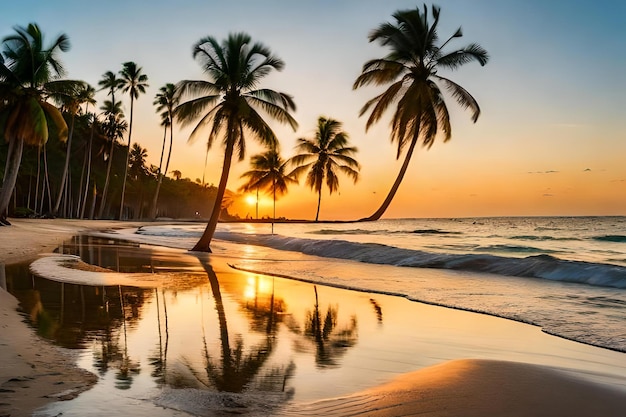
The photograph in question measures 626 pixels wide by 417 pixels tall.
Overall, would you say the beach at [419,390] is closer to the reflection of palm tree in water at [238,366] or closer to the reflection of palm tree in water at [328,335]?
the reflection of palm tree in water at [238,366]

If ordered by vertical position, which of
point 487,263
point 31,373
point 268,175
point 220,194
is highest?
point 268,175

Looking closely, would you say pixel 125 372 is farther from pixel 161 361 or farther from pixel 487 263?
pixel 487 263

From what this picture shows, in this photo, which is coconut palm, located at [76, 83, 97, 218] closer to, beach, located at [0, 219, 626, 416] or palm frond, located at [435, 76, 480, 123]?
palm frond, located at [435, 76, 480, 123]

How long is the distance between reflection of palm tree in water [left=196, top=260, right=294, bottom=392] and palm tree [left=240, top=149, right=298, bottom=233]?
152 ft

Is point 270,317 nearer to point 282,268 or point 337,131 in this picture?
point 282,268

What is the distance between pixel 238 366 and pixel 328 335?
1.80 metres

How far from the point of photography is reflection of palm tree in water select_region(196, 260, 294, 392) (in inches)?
159

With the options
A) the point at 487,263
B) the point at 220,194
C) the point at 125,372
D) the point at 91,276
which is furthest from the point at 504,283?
the point at 220,194

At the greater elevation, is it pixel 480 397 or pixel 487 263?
pixel 487 263

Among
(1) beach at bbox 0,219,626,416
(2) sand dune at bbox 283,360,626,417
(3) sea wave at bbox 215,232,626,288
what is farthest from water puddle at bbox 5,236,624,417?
(3) sea wave at bbox 215,232,626,288

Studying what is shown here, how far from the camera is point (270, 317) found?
23.4ft

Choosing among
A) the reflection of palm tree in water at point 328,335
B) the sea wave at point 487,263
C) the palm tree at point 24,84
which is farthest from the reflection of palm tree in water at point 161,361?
the palm tree at point 24,84

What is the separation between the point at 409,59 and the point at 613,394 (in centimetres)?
2529

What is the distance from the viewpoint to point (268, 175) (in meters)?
52.9
